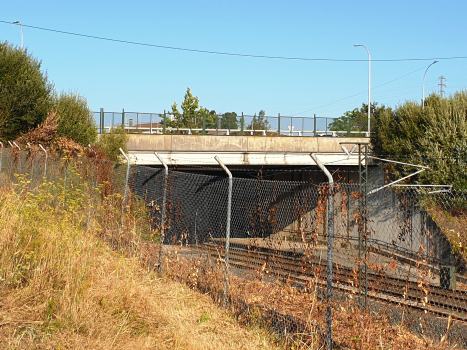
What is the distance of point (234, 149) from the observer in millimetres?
28391

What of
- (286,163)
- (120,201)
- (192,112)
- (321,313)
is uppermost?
(192,112)

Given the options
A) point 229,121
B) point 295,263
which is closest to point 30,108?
point 229,121

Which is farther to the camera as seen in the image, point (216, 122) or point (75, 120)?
point (216, 122)

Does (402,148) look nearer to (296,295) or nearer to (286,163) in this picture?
(286,163)

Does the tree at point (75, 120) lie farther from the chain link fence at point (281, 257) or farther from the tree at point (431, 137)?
the tree at point (431, 137)

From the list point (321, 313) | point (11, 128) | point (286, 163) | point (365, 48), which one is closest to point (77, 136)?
point (11, 128)

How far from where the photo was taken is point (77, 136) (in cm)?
2427

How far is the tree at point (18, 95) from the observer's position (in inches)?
856

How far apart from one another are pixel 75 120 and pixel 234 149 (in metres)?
8.19

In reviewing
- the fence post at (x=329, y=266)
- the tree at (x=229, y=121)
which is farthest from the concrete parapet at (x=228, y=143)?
the fence post at (x=329, y=266)

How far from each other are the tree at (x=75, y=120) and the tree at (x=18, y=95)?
2.68 ft

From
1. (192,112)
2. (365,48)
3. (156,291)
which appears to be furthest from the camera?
(192,112)

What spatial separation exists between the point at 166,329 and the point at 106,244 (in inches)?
164

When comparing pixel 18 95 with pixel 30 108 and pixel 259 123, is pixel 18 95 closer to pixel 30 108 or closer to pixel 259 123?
pixel 30 108
